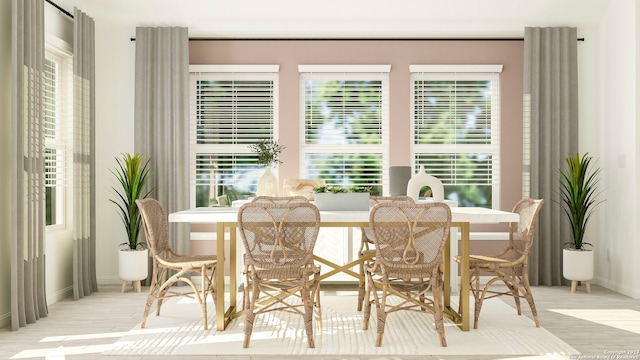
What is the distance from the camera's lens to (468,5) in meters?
5.62

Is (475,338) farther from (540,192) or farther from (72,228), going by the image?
(72,228)

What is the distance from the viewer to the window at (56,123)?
5.19 meters

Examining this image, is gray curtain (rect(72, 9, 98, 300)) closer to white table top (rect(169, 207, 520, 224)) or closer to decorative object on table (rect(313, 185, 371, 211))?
white table top (rect(169, 207, 520, 224))

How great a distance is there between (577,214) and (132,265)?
456cm

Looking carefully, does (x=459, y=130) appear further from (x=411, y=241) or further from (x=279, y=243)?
(x=279, y=243)

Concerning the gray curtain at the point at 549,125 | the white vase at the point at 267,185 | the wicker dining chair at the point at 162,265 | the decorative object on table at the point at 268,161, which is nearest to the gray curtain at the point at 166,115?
the decorative object on table at the point at 268,161

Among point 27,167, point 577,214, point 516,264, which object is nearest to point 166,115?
point 27,167

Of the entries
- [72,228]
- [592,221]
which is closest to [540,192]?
[592,221]

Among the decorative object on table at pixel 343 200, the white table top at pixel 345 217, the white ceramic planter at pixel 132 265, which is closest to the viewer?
the white table top at pixel 345 217

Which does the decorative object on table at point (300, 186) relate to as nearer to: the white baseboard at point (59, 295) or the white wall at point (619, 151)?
the white baseboard at point (59, 295)

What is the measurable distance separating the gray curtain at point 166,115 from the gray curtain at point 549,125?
3.72 metres

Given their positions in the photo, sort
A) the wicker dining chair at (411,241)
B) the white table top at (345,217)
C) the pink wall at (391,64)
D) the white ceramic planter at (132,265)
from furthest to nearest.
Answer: the pink wall at (391,64), the white ceramic planter at (132,265), the white table top at (345,217), the wicker dining chair at (411,241)

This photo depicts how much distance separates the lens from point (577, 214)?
5.55m

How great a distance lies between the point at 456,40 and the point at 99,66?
3.97 m
